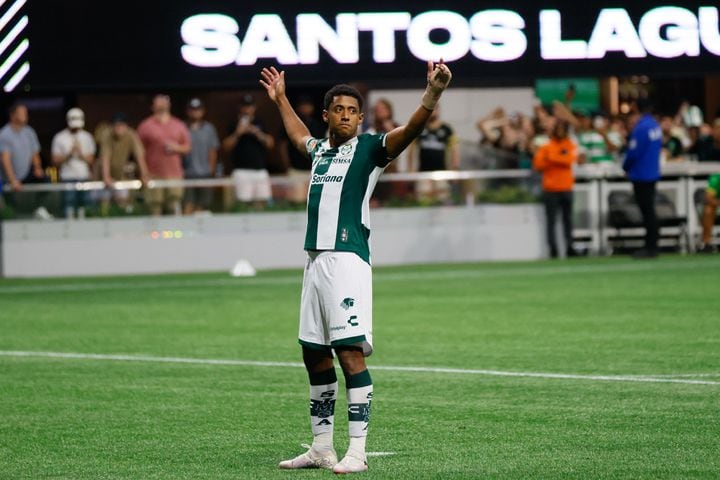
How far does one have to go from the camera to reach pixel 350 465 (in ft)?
23.9

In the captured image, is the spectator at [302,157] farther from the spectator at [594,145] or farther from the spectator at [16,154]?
the spectator at [594,145]

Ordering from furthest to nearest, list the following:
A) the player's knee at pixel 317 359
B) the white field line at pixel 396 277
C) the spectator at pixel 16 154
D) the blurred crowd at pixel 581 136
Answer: the blurred crowd at pixel 581 136 → the spectator at pixel 16 154 → the white field line at pixel 396 277 → the player's knee at pixel 317 359

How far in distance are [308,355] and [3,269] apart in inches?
649

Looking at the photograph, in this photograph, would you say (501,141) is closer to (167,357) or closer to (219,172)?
(219,172)

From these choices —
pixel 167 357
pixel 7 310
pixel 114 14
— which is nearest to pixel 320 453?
pixel 167 357

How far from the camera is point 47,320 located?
16.1 m

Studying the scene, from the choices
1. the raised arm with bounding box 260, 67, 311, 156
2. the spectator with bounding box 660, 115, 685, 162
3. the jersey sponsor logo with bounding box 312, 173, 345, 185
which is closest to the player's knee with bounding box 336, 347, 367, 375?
the jersey sponsor logo with bounding box 312, 173, 345, 185

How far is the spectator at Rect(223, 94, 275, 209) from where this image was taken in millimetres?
24031

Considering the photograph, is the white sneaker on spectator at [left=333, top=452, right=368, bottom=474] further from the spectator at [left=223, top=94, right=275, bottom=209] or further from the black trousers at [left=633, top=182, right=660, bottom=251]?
the spectator at [left=223, top=94, right=275, bottom=209]

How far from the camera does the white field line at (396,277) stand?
20547mm

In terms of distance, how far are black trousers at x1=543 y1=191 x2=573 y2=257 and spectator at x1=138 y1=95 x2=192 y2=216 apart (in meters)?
5.68

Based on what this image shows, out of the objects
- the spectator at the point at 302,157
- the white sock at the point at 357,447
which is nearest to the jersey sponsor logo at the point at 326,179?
the white sock at the point at 357,447

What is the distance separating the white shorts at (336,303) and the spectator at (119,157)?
16.3 m

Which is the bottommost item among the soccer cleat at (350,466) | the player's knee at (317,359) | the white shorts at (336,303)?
the soccer cleat at (350,466)
